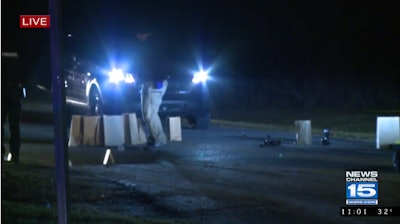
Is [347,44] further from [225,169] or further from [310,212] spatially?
[310,212]

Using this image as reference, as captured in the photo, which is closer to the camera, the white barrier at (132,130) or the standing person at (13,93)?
the standing person at (13,93)

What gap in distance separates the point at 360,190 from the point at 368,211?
0.25 meters

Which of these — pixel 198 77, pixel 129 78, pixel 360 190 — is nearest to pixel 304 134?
pixel 198 77

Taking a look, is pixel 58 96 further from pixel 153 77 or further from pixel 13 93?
pixel 153 77

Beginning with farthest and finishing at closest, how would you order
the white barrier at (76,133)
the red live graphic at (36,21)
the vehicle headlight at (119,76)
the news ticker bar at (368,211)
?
the vehicle headlight at (119,76) → the white barrier at (76,133) → the news ticker bar at (368,211) → the red live graphic at (36,21)

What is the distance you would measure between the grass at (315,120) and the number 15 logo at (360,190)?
9.32 meters

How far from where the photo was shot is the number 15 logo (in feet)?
24.5

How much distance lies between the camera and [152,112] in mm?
13586

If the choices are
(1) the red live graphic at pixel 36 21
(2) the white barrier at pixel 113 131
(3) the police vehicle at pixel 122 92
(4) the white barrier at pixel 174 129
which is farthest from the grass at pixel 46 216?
(4) the white barrier at pixel 174 129

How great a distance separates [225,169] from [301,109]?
17.1 m

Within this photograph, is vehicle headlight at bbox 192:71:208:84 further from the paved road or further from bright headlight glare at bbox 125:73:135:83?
bright headlight glare at bbox 125:73:135:83

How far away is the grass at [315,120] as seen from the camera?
62.0 ft

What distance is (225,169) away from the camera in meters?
10.5

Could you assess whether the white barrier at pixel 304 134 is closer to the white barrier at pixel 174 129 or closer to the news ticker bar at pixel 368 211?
the white barrier at pixel 174 129
